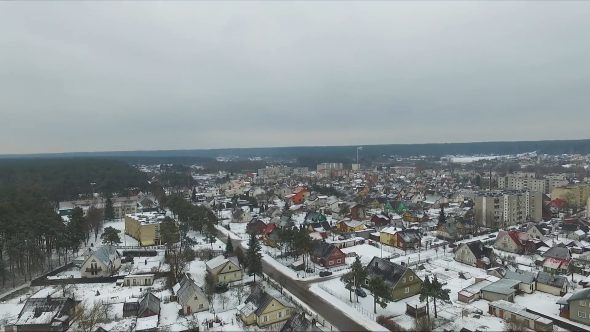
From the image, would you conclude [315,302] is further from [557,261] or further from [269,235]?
[557,261]

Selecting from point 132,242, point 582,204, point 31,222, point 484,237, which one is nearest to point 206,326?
point 31,222

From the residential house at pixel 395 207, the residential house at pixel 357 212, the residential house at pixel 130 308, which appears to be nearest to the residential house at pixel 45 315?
the residential house at pixel 130 308

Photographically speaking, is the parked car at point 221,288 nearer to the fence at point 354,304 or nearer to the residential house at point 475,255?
the fence at point 354,304

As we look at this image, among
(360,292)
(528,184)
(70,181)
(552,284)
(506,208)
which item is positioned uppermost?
(70,181)

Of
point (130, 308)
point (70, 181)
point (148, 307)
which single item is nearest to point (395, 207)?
point (148, 307)

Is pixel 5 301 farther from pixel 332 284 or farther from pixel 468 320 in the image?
pixel 468 320

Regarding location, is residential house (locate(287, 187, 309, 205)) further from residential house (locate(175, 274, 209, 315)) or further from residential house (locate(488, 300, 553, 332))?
residential house (locate(488, 300, 553, 332))
